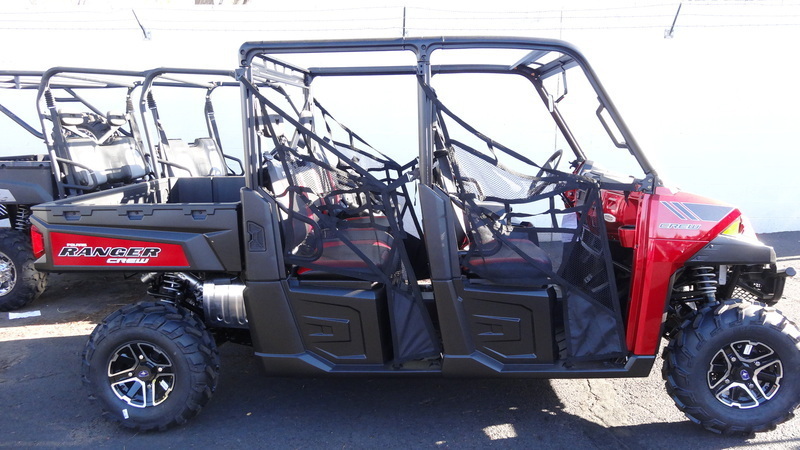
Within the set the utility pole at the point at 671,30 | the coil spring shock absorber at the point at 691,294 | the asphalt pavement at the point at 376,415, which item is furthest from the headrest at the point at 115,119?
the utility pole at the point at 671,30

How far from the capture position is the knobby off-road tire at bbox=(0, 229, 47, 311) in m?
5.53

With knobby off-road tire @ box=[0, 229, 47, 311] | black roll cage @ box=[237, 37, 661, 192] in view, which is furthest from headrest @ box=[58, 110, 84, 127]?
black roll cage @ box=[237, 37, 661, 192]

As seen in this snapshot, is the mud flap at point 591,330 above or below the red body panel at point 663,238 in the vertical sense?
below

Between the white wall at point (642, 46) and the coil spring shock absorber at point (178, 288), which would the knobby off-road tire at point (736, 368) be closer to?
the coil spring shock absorber at point (178, 288)

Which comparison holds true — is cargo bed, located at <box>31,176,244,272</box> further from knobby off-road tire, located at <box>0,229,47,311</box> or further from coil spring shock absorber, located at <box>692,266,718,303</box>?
knobby off-road tire, located at <box>0,229,47,311</box>

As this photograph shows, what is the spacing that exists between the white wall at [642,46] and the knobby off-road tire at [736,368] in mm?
5062

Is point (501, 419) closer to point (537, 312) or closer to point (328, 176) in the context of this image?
point (537, 312)

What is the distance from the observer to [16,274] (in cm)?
553

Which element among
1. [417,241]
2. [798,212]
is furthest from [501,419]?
[798,212]

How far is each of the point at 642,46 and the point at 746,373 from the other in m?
5.59

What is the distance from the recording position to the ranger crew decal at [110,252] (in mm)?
3182

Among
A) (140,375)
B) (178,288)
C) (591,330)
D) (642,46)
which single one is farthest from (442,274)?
(642,46)

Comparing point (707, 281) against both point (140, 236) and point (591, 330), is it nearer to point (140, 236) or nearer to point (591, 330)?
point (591, 330)

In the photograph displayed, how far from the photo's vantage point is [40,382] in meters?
3.97
